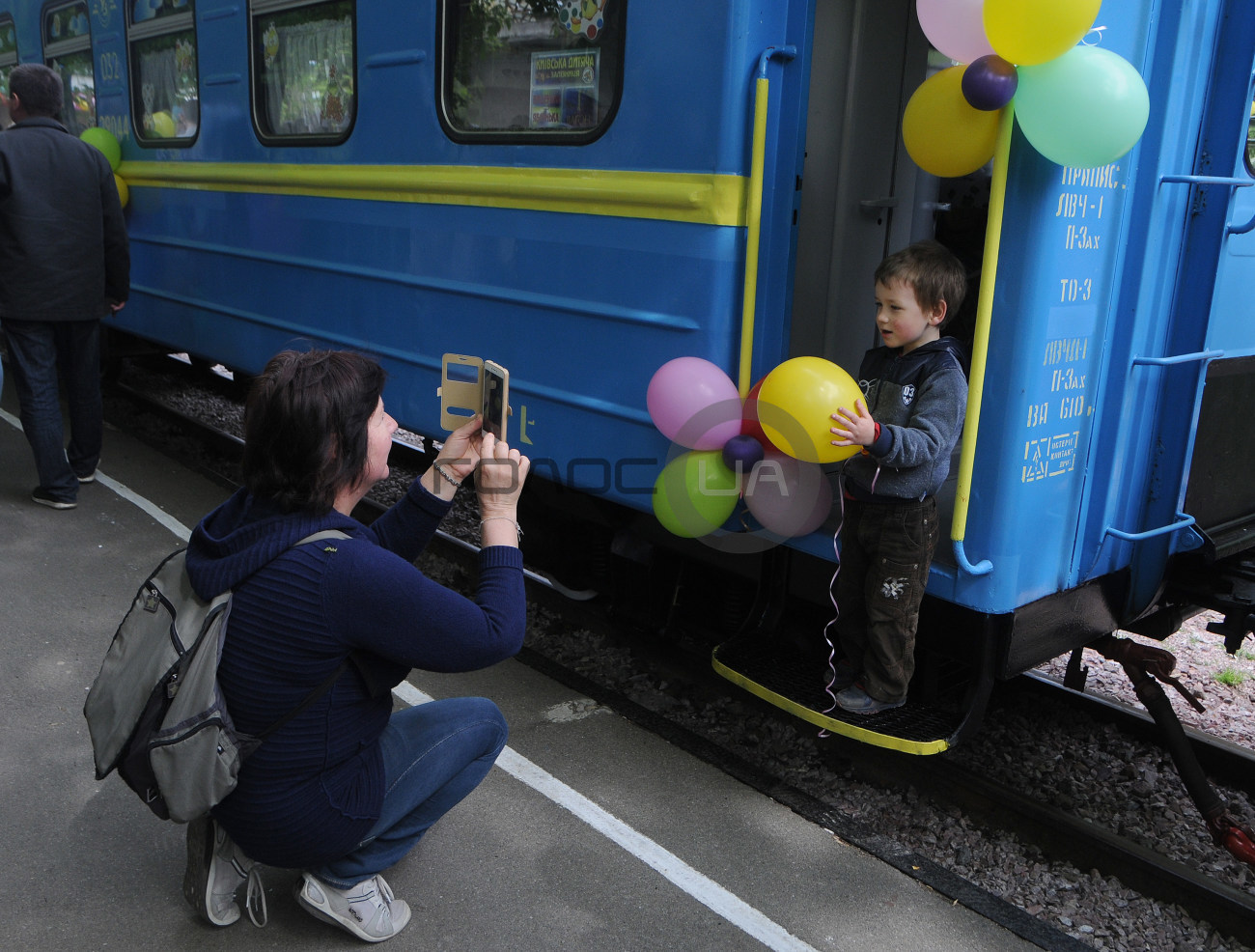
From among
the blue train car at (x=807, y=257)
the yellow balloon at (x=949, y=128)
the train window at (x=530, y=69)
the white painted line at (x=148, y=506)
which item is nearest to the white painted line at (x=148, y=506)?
the white painted line at (x=148, y=506)

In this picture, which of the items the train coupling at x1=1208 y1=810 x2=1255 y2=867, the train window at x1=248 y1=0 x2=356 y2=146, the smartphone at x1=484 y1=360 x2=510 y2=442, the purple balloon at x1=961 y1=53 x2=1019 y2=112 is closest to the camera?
the smartphone at x1=484 y1=360 x2=510 y2=442

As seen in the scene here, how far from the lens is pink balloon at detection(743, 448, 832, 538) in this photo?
2.95m

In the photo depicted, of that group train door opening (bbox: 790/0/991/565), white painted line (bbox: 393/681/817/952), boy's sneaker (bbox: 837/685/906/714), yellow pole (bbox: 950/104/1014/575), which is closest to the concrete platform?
white painted line (bbox: 393/681/817/952)

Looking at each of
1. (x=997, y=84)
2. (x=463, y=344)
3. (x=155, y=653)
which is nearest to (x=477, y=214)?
(x=463, y=344)

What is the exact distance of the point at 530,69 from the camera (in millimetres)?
3469

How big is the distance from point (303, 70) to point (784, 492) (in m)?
3.10

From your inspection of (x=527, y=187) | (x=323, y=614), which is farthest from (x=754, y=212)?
(x=323, y=614)

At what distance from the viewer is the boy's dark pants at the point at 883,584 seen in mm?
A: 2775

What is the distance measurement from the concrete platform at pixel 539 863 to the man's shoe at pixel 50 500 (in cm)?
179

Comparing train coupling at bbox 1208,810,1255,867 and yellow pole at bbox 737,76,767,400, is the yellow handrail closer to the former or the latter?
yellow pole at bbox 737,76,767,400

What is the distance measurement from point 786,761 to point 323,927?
1.55 metres

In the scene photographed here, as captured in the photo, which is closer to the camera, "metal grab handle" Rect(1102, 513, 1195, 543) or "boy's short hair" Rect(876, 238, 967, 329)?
"boy's short hair" Rect(876, 238, 967, 329)

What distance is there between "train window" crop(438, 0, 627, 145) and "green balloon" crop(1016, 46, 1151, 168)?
4.16 feet

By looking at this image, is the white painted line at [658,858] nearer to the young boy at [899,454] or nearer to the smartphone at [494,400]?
the young boy at [899,454]
